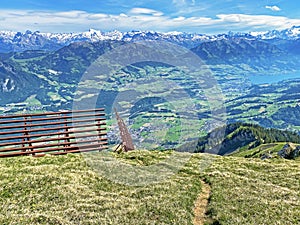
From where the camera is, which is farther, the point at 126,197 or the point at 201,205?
the point at 201,205

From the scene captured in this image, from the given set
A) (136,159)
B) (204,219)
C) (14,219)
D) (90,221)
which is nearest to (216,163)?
(136,159)

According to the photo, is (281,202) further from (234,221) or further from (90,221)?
(90,221)

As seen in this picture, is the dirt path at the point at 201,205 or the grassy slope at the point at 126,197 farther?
the dirt path at the point at 201,205

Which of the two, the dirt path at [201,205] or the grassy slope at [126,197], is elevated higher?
the grassy slope at [126,197]

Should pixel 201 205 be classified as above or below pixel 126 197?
below
